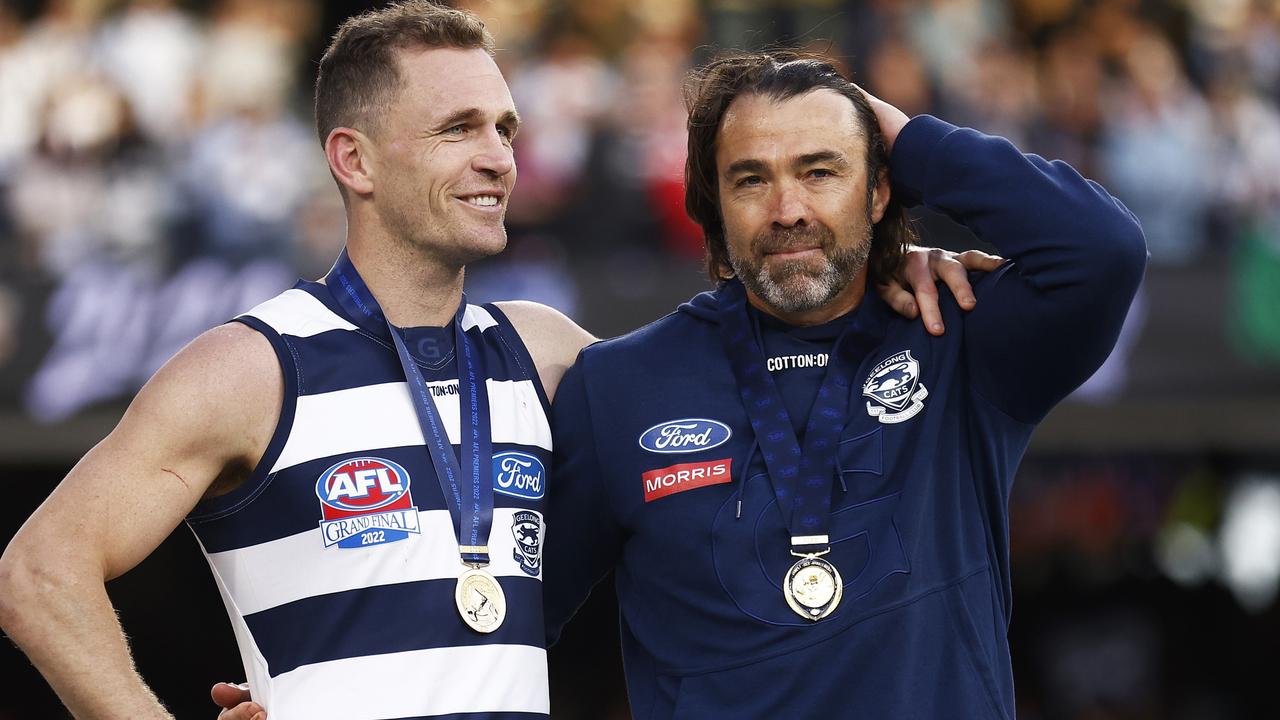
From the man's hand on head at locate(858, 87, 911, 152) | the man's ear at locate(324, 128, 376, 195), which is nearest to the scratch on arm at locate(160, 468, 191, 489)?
the man's ear at locate(324, 128, 376, 195)

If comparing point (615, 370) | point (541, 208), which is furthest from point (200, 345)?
point (541, 208)

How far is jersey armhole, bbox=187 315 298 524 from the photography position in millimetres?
3432

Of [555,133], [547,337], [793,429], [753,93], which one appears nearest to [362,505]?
[547,337]

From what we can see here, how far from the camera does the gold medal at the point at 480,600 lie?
345cm

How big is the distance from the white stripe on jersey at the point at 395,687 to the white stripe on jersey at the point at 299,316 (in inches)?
28.9

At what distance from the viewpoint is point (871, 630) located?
11.3ft

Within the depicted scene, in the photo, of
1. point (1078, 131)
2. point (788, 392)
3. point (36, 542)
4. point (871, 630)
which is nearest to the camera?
point (36, 542)

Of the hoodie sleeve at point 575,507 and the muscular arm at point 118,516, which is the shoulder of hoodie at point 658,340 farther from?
the muscular arm at point 118,516

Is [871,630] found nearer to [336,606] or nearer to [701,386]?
[701,386]

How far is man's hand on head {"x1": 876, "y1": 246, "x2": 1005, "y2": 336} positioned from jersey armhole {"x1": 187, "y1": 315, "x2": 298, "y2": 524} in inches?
54.6

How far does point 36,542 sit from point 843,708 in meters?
1.67

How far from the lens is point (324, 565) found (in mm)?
3436

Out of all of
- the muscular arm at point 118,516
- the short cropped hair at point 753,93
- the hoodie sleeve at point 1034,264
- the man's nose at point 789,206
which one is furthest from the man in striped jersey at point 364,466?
the man's nose at point 789,206

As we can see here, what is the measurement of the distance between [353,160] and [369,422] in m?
0.68
